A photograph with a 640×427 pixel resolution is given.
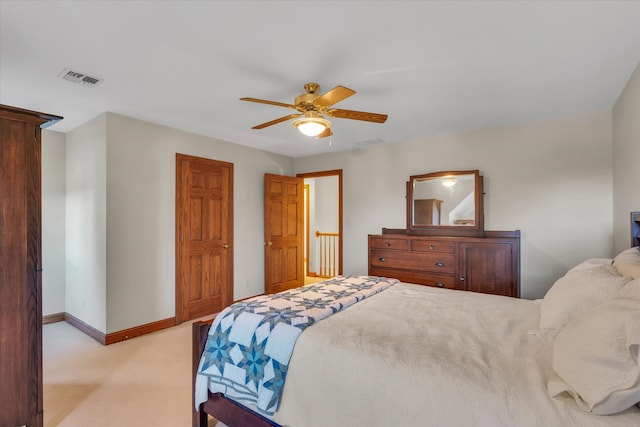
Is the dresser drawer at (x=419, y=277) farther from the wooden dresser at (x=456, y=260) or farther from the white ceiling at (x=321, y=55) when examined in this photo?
the white ceiling at (x=321, y=55)

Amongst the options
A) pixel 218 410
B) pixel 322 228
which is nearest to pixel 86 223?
pixel 218 410

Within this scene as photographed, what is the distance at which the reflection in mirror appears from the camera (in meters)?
3.92

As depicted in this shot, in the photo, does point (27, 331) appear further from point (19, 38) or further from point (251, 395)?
point (19, 38)

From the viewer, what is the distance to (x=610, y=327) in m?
1.06

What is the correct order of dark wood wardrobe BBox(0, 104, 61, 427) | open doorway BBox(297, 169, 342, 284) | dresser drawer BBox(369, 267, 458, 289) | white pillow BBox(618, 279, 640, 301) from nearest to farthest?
1. white pillow BBox(618, 279, 640, 301)
2. dark wood wardrobe BBox(0, 104, 61, 427)
3. dresser drawer BBox(369, 267, 458, 289)
4. open doorway BBox(297, 169, 342, 284)

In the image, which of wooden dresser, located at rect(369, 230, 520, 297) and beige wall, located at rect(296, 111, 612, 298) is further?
wooden dresser, located at rect(369, 230, 520, 297)

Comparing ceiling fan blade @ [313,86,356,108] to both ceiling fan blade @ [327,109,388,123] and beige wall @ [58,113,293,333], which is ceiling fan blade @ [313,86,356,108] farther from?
beige wall @ [58,113,293,333]

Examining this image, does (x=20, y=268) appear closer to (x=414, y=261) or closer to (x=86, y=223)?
(x=86, y=223)

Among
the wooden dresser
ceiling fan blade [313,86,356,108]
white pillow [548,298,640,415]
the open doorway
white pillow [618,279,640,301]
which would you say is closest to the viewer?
white pillow [548,298,640,415]

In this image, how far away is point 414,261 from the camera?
12.7ft

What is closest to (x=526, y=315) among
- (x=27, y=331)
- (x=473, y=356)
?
(x=473, y=356)

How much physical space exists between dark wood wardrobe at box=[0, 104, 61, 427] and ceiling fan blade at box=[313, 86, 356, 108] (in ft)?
5.53

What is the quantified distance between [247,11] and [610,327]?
212 centimetres

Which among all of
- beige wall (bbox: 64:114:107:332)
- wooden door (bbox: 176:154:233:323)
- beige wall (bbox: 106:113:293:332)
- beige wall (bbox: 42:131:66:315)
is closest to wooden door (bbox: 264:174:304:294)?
wooden door (bbox: 176:154:233:323)
